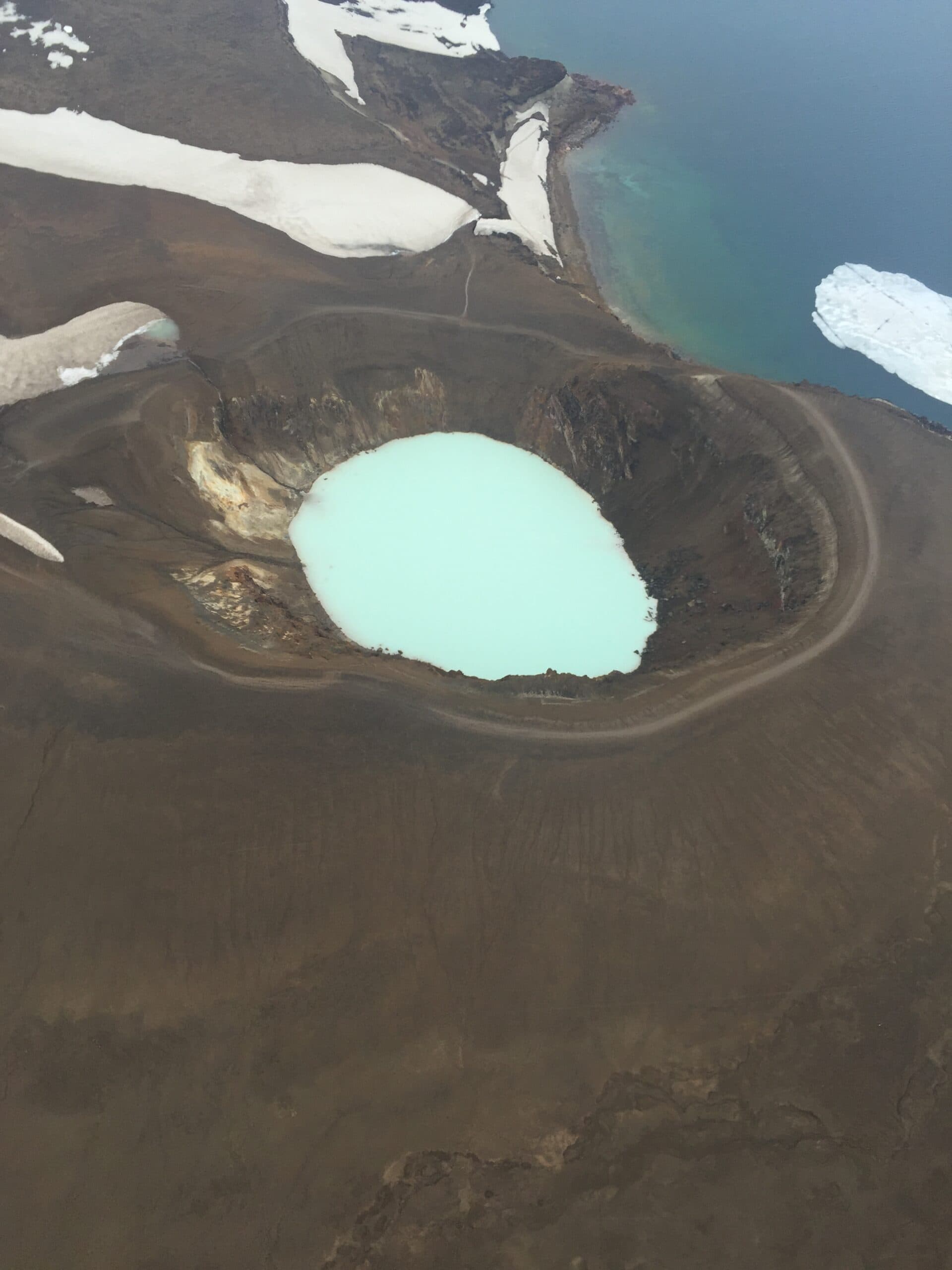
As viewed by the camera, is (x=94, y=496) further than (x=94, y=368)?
No

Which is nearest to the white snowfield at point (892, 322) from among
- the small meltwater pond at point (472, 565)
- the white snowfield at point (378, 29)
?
the small meltwater pond at point (472, 565)

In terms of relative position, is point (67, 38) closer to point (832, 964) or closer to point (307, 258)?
point (307, 258)

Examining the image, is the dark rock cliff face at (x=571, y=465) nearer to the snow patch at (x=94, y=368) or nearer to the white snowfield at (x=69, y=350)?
the snow patch at (x=94, y=368)

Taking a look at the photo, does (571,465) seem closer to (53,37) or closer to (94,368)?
(94,368)

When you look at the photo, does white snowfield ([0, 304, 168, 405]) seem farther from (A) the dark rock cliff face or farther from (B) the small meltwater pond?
(B) the small meltwater pond

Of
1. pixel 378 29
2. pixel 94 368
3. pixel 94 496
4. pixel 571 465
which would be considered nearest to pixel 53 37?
pixel 378 29

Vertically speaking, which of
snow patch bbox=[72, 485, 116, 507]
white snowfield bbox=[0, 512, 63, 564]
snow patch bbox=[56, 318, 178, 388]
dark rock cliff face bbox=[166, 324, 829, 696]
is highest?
dark rock cliff face bbox=[166, 324, 829, 696]

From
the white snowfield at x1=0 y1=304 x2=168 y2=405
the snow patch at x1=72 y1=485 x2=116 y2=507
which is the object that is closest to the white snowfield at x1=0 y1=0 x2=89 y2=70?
the white snowfield at x1=0 y1=304 x2=168 y2=405
